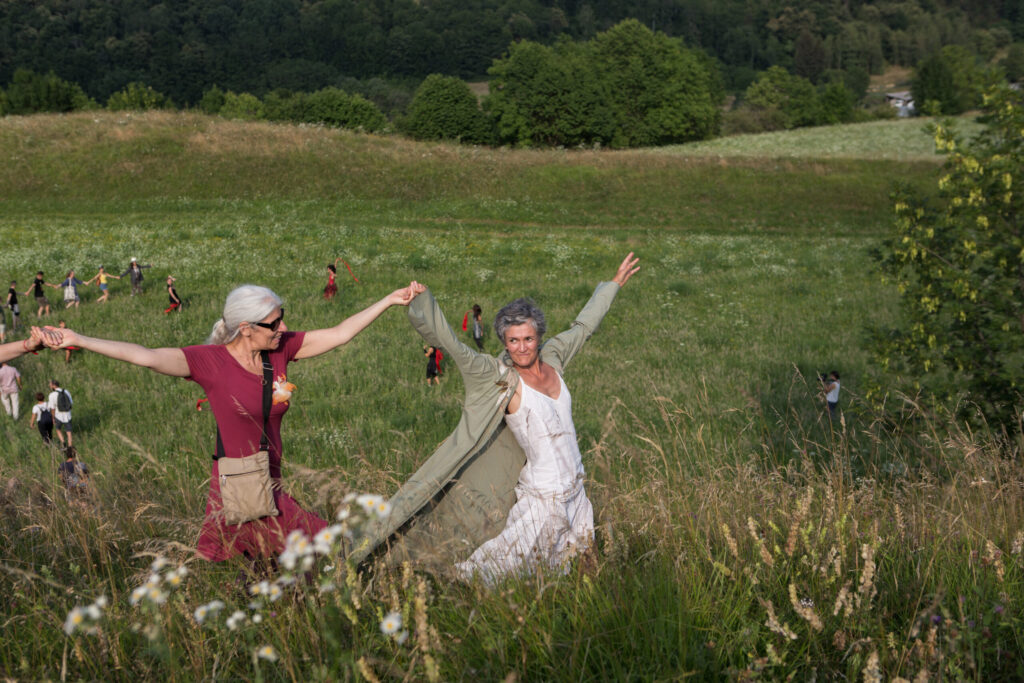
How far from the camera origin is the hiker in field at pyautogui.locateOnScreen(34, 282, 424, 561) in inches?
165

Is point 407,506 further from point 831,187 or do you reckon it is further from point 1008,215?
point 831,187

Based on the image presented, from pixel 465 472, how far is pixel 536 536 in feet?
1.85

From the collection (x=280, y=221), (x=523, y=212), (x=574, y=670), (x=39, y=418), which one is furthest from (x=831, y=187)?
(x=574, y=670)

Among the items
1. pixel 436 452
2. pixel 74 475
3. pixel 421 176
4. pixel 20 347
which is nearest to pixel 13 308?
pixel 74 475

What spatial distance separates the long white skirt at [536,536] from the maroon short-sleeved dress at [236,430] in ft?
3.28

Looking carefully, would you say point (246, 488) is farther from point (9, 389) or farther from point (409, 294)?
point (9, 389)

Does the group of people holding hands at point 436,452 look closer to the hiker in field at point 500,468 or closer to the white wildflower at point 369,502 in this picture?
the hiker in field at point 500,468

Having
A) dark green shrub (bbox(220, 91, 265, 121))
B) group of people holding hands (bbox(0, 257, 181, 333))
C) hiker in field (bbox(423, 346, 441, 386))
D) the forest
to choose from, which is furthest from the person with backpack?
the forest

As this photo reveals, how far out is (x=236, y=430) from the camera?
4.36 m

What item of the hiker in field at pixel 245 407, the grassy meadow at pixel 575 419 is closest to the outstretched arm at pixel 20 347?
the hiker in field at pixel 245 407

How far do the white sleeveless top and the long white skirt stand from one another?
54 mm

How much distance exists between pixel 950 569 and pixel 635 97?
84.9 metres

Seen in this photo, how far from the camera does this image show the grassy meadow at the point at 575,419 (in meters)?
3.21

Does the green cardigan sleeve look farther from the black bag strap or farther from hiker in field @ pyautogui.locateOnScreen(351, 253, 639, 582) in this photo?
the black bag strap
